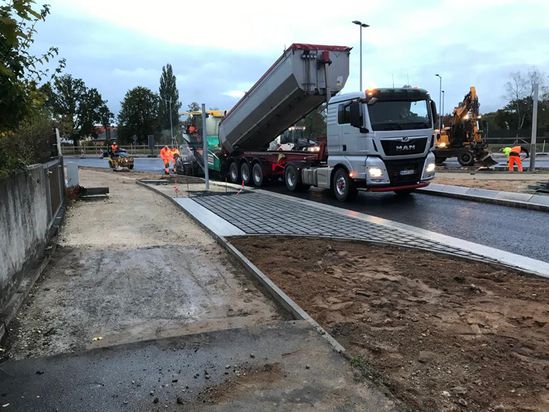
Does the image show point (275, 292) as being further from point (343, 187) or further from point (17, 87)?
point (343, 187)

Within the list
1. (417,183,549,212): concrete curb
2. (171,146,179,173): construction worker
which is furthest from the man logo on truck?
(171,146,179,173): construction worker

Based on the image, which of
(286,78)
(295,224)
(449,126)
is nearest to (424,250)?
(295,224)

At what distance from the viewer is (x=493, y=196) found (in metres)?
12.6

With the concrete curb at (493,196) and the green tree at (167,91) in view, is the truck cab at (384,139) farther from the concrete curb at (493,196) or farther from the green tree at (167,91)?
the green tree at (167,91)

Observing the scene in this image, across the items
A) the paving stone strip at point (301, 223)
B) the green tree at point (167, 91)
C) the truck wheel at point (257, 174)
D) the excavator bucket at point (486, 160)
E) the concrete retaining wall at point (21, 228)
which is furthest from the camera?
the green tree at point (167, 91)

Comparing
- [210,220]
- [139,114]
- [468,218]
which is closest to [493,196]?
[468,218]

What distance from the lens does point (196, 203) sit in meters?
12.4

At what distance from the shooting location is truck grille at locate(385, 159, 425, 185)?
41.1ft

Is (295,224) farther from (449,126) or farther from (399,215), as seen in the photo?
(449,126)

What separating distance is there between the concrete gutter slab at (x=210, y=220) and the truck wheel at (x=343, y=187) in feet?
13.1

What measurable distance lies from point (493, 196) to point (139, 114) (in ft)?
273

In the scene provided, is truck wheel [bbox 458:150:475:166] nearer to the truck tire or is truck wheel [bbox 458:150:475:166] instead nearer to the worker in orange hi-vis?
the truck tire

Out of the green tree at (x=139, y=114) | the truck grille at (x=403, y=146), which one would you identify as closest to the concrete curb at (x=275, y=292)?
the truck grille at (x=403, y=146)

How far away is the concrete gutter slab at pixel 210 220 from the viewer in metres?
8.61
